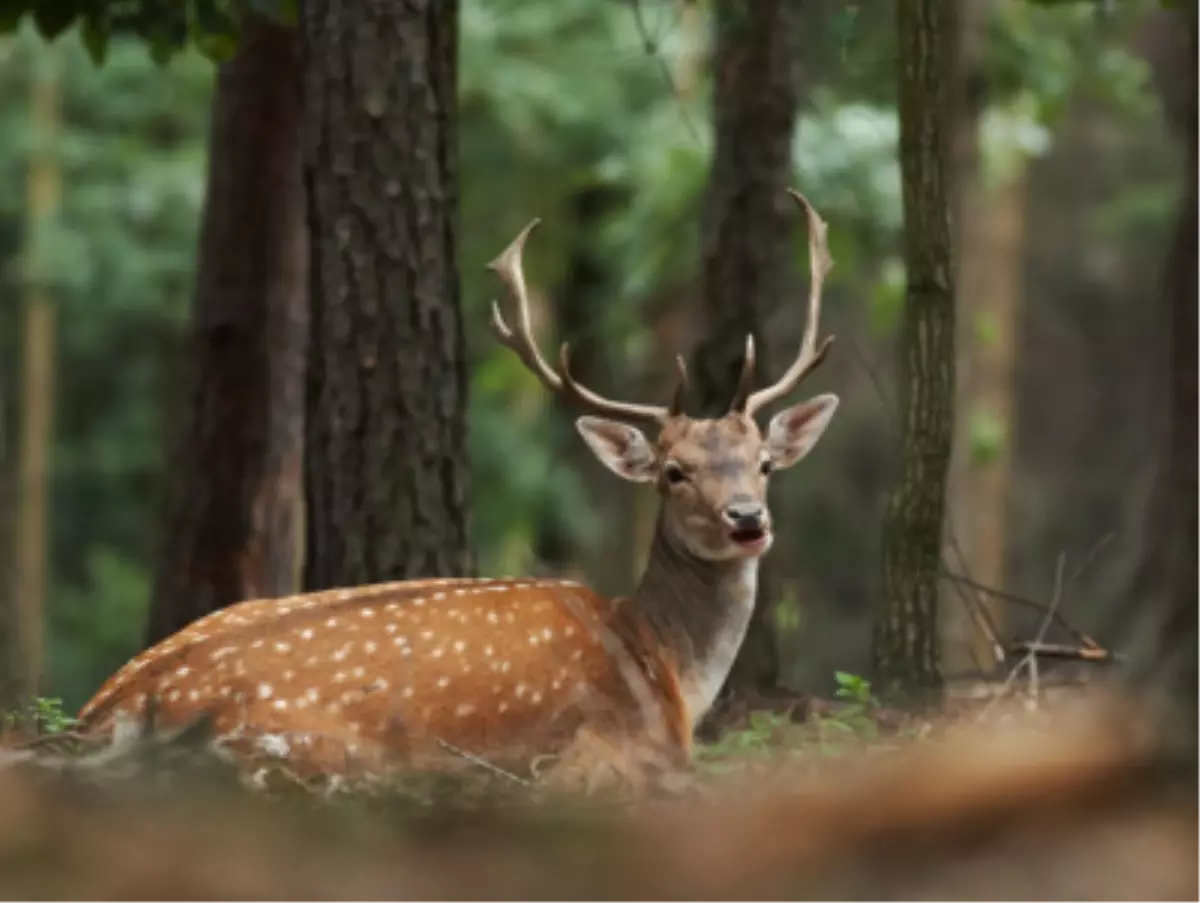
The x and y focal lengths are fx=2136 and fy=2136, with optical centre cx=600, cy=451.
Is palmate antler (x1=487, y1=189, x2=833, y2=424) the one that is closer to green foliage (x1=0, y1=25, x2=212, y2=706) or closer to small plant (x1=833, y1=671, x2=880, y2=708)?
small plant (x1=833, y1=671, x2=880, y2=708)

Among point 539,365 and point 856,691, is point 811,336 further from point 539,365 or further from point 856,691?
point 856,691

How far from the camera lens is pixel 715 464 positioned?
730 cm

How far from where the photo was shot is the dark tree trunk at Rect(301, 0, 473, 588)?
786 cm

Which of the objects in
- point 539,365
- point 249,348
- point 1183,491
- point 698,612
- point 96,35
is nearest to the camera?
point 1183,491

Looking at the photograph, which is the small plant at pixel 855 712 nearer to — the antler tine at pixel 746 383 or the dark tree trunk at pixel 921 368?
the dark tree trunk at pixel 921 368

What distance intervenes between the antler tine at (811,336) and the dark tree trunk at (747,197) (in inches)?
35.9

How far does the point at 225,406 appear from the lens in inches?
397

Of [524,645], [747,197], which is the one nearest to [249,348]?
[747,197]

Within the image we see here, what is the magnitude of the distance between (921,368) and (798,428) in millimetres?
505

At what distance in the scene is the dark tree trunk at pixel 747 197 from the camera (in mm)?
8992

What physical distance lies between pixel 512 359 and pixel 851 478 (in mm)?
8486

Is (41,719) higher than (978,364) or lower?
lower

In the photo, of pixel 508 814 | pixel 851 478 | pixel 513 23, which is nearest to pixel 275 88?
pixel 508 814

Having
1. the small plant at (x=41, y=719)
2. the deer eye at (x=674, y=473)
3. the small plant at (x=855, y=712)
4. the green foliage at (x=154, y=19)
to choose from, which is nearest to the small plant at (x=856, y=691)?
the small plant at (x=855, y=712)
